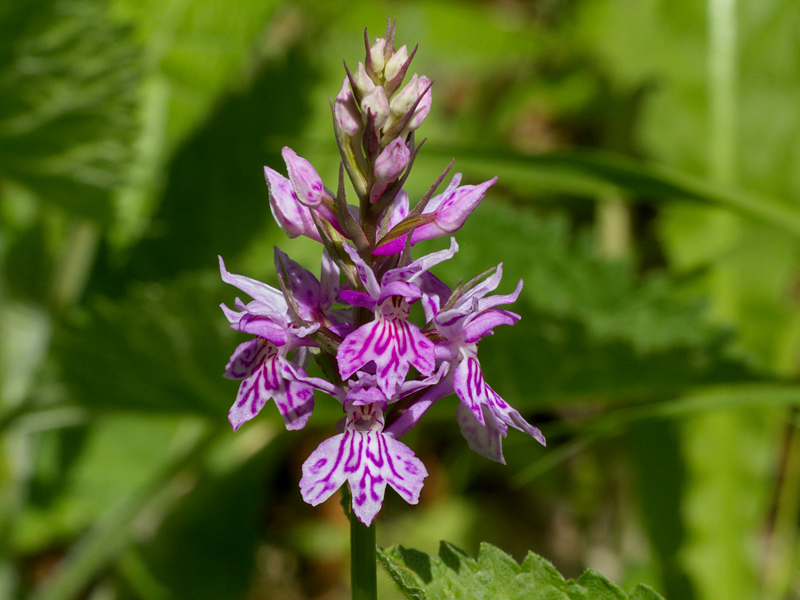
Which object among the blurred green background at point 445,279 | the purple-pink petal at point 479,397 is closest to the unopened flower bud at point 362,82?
the purple-pink petal at point 479,397

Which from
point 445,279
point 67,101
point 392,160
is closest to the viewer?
point 392,160

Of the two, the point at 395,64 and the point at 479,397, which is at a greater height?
the point at 395,64

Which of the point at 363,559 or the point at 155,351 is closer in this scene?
the point at 363,559

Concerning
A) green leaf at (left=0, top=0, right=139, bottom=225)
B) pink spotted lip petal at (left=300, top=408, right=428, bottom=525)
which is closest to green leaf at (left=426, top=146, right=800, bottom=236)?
green leaf at (left=0, top=0, right=139, bottom=225)

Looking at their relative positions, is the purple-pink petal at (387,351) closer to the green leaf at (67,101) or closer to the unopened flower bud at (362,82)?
the unopened flower bud at (362,82)

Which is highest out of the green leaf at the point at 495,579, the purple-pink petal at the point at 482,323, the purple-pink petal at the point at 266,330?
the purple-pink petal at the point at 482,323

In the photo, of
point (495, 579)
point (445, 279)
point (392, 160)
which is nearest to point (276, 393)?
point (392, 160)

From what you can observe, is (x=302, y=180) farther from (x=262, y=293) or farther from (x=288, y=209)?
(x=262, y=293)
